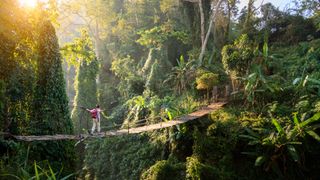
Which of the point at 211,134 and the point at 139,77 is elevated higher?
the point at 139,77

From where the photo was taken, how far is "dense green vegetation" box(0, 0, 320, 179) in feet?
23.7

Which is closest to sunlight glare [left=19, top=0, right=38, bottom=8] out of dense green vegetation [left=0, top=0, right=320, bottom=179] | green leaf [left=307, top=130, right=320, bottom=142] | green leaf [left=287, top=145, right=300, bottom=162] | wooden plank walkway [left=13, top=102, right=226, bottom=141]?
dense green vegetation [left=0, top=0, right=320, bottom=179]

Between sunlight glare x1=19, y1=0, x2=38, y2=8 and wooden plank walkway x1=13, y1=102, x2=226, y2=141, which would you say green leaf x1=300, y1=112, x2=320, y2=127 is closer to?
wooden plank walkway x1=13, y1=102, x2=226, y2=141

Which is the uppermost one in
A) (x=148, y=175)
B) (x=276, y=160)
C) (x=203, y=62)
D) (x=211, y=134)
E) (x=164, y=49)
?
(x=164, y=49)

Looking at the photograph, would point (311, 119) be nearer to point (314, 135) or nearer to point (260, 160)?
point (314, 135)

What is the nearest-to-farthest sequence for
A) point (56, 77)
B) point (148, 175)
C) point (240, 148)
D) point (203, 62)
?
point (240, 148) < point (148, 175) < point (56, 77) < point (203, 62)

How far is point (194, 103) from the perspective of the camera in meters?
11.4

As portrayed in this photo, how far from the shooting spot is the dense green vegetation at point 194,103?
7230mm

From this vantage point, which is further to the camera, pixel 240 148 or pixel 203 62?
pixel 203 62

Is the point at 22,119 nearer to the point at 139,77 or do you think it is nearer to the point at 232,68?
the point at 232,68

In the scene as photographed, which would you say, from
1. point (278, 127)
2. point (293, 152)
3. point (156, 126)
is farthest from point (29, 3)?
point (293, 152)

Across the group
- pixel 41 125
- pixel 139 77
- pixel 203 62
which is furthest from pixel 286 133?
pixel 139 77

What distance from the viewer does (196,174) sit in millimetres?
7559

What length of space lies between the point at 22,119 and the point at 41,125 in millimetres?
721
